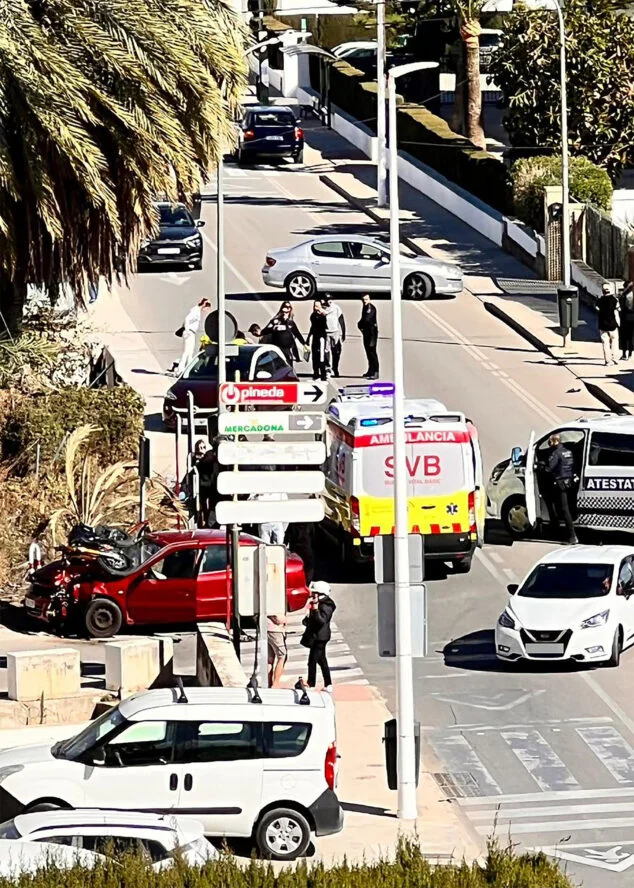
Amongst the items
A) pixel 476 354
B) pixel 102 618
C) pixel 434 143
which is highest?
pixel 434 143

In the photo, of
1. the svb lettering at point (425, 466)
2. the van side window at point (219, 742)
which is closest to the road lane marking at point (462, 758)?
the van side window at point (219, 742)

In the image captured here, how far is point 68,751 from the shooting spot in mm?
18078

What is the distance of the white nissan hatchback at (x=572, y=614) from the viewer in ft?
77.2

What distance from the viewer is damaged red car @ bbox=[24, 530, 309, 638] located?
26.0 meters

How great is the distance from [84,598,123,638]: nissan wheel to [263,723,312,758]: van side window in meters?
8.38

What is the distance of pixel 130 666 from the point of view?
76.5 ft

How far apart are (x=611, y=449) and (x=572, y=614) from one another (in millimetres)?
5139

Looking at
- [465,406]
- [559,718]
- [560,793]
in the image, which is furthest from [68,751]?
[465,406]

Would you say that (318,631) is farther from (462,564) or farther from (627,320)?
(627,320)

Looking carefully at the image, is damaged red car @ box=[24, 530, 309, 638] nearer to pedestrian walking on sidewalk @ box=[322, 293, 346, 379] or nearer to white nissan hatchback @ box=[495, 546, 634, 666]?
white nissan hatchback @ box=[495, 546, 634, 666]

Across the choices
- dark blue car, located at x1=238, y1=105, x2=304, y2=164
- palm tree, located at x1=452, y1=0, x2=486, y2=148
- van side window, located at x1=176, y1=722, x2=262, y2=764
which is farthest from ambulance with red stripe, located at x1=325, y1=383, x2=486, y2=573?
dark blue car, located at x1=238, y1=105, x2=304, y2=164

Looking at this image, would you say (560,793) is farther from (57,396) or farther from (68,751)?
(57,396)

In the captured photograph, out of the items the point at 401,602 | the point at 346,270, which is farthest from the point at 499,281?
the point at 401,602

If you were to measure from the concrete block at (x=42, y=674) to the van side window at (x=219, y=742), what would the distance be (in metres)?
5.03
